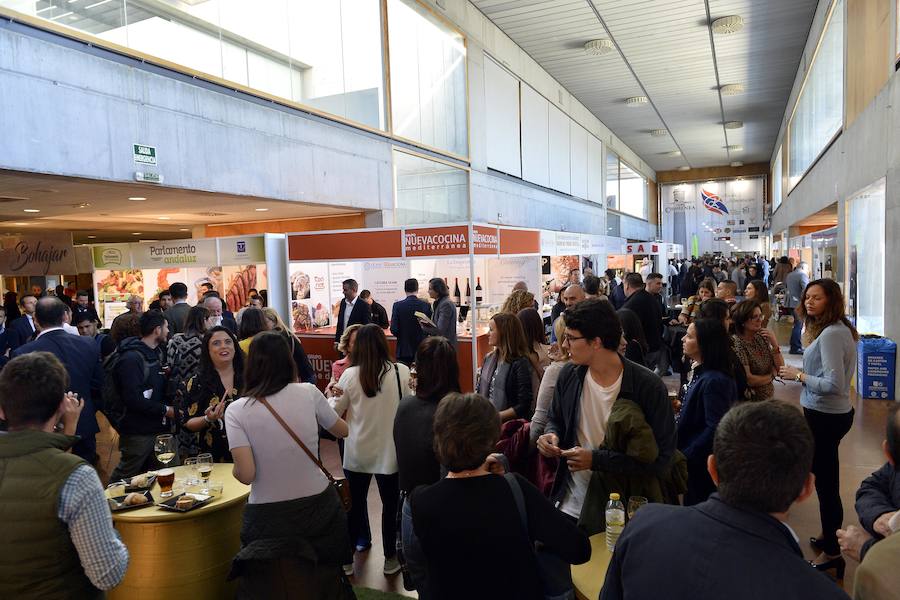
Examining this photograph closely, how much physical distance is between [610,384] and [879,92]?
600 centimetres

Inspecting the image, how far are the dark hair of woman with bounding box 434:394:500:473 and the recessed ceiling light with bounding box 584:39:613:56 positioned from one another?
43.6 feet

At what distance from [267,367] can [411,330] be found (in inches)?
171

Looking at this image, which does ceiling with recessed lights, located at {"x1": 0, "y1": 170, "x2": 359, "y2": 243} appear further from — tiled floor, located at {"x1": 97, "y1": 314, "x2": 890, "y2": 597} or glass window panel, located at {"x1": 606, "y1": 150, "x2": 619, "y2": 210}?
glass window panel, located at {"x1": 606, "y1": 150, "x2": 619, "y2": 210}

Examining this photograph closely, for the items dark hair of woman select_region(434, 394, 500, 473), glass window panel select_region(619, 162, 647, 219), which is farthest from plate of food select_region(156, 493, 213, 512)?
glass window panel select_region(619, 162, 647, 219)

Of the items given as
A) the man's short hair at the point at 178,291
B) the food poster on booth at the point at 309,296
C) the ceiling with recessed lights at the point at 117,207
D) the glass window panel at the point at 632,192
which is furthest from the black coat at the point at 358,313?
the glass window panel at the point at 632,192

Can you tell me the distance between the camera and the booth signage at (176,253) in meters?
8.19

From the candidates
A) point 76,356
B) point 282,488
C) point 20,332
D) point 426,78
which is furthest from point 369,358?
point 426,78

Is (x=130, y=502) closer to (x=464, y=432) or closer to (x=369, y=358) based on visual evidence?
(x=369, y=358)

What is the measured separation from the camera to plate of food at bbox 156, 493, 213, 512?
2666 millimetres

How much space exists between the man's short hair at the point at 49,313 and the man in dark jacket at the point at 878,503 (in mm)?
4467

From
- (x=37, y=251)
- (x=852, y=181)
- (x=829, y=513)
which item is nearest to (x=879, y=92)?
(x=852, y=181)

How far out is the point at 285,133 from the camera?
795 centimetres

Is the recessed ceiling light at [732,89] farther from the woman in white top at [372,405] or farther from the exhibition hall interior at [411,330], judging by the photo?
the woman in white top at [372,405]

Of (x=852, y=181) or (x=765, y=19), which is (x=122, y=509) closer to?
(x=852, y=181)
